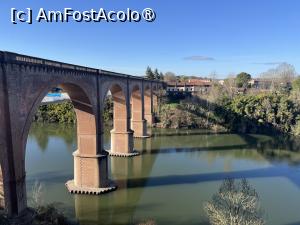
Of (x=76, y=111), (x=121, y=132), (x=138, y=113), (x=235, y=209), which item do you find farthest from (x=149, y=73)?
(x=235, y=209)

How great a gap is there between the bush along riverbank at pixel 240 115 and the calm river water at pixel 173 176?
7.75m

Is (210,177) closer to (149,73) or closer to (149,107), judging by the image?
(149,107)

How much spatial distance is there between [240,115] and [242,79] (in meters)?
41.7

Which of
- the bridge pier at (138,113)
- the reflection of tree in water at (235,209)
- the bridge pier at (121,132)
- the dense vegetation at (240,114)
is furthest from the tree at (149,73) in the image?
the reflection of tree in water at (235,209)

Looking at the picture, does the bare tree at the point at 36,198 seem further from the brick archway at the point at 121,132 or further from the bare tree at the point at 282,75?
the bare tree at the point at 282,75

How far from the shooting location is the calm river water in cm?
2036

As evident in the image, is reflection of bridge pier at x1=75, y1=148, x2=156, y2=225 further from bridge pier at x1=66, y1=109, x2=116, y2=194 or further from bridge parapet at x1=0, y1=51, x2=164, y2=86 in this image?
bridge parapet at x1=0, y1=51, x2=164, y2=86

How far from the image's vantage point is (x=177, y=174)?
2842cm

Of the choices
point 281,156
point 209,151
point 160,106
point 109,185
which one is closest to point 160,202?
point 109,185

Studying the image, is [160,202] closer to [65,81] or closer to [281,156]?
[65,81]

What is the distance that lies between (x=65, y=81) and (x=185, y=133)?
33.4m

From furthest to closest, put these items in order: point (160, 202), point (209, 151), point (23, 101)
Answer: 1. point (209, 151)
2. point (160, 202)
3. point (23, 101)

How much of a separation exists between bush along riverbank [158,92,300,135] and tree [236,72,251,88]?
32.2 metres

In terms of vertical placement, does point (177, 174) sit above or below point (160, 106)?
below
